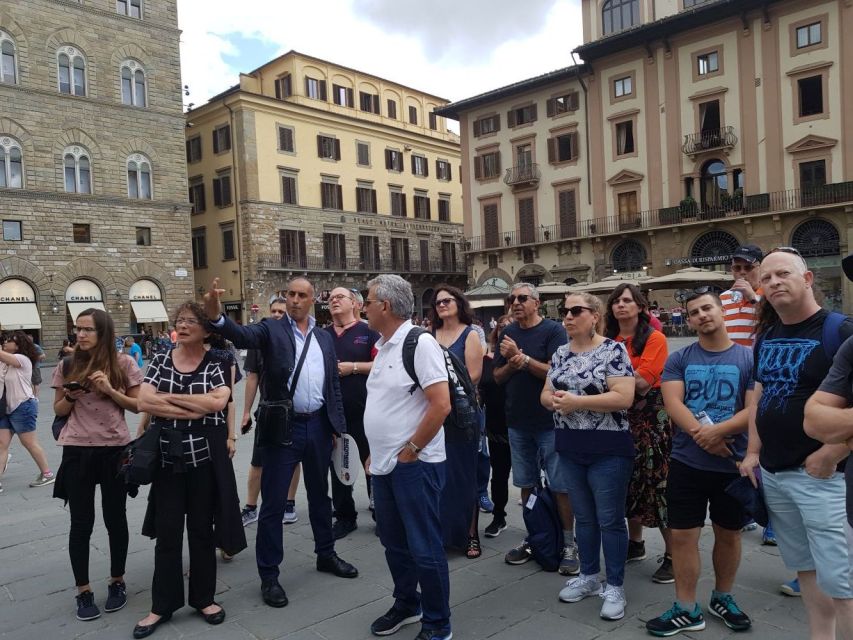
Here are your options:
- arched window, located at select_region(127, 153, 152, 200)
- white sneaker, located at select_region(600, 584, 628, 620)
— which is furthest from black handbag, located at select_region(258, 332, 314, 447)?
arched window, located at select_region(127, 153, 152, 200)

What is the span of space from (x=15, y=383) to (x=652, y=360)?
6.35 m

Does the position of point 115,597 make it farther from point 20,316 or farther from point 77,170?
point 77,170

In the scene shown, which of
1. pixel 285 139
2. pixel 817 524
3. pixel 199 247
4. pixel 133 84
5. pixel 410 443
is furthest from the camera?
pixel 199 247

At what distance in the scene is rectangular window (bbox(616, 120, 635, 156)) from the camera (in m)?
31.7

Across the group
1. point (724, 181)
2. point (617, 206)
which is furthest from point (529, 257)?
point (724, 181)

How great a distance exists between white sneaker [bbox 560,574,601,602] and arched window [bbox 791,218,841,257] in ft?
90.1

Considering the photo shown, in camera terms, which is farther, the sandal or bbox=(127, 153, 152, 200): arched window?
bbox=(127, 153, 152, 200): arched window

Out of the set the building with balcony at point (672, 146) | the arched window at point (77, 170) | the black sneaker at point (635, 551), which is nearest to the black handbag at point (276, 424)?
the black sneaker at point (635, 551)

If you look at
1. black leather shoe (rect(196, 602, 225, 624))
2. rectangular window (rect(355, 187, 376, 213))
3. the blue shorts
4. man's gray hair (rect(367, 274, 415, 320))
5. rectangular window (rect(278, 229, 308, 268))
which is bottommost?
black leather shoe (rect(196, 602, 225, 624))

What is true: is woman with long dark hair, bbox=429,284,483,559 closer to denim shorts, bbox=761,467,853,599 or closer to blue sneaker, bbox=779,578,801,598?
denim shorts, bbox=761,467,853,599

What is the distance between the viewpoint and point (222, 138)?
36.1 m

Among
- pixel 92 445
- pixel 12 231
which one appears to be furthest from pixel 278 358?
pixel 12 231

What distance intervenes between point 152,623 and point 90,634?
35 cm

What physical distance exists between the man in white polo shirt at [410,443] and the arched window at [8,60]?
31.5 metres
